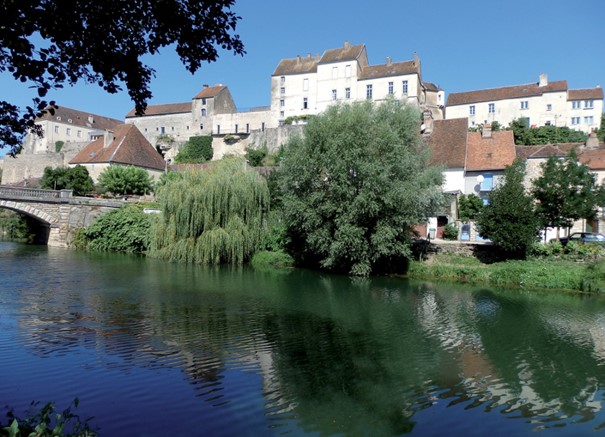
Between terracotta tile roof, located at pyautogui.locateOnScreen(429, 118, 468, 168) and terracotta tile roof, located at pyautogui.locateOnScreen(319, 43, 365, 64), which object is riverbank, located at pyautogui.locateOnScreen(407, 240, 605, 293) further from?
terracotta tile roof, located at pyautogui.locateOnScreen(319, 43, 365, 64)

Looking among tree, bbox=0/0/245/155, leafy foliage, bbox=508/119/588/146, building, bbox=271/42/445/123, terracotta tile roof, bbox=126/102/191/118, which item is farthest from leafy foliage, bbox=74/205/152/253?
leafy foliage, bbox=508/119/588/146

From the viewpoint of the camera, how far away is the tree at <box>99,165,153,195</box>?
44.9 meters

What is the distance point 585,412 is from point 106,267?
2269 cm

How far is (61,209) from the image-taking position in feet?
125

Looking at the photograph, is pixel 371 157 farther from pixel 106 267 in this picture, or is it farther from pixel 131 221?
pixel 131 221

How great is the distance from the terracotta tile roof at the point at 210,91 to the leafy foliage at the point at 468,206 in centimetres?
4236

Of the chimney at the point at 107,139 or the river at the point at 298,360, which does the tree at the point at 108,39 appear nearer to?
the river at the point at 298,360

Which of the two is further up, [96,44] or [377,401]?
[96,44]

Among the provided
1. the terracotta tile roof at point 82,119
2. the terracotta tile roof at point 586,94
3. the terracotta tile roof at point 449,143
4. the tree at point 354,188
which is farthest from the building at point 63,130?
the terracotta tile roof at point 586,94

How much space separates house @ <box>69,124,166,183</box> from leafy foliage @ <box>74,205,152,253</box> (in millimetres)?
14354

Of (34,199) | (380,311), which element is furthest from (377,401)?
(34,199)

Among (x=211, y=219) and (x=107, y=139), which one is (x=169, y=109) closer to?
(x=107, y=139)

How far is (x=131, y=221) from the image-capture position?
3647cm

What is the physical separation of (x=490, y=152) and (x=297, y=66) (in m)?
33.3
